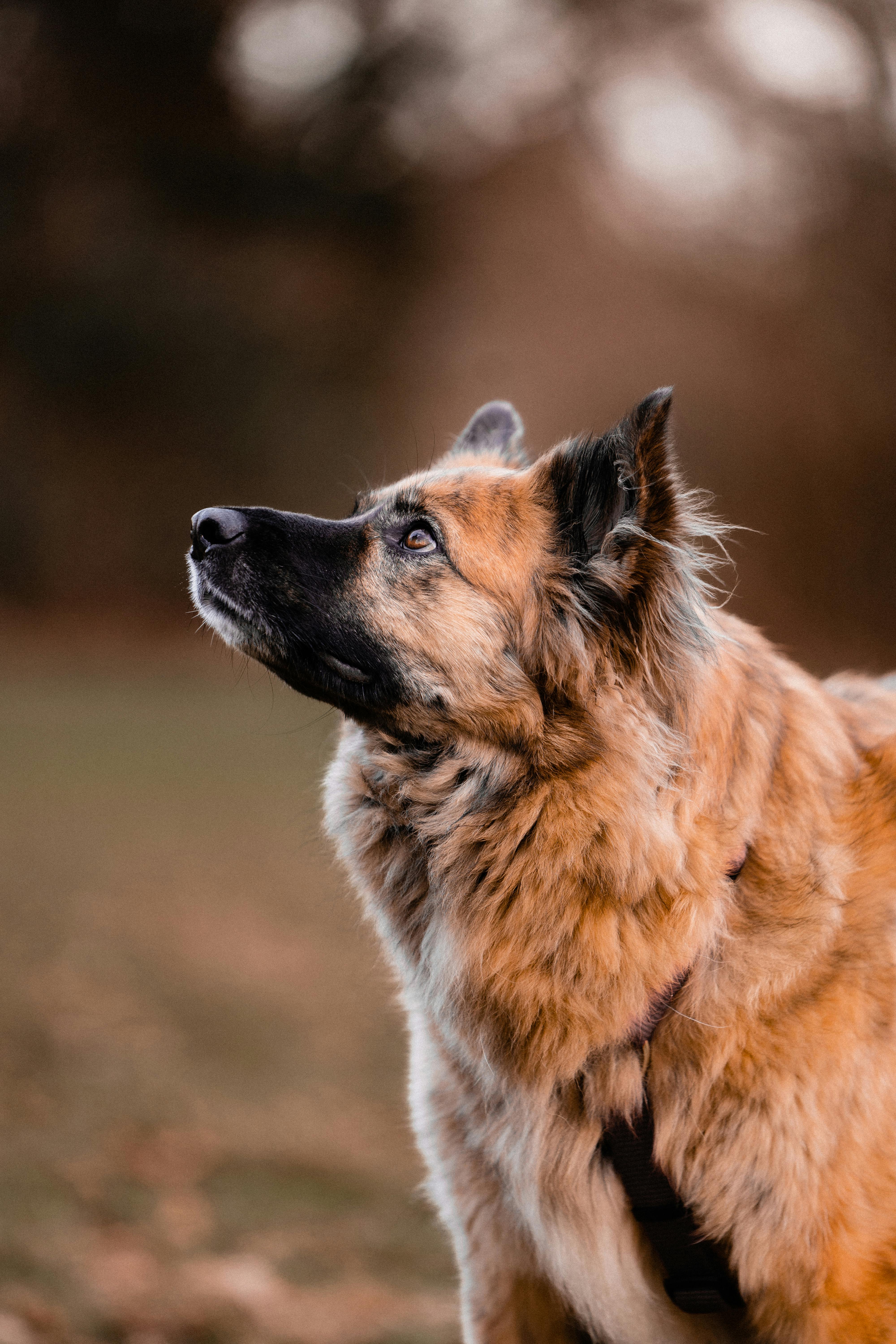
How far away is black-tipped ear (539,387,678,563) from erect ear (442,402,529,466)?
0.53 metres

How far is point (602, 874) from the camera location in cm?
202

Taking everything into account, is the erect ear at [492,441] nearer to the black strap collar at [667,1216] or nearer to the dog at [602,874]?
the dog at [602,874]

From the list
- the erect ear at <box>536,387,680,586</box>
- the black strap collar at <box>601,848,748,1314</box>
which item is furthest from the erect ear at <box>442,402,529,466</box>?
the black strap collar at <box>601,848,748,1314</box>

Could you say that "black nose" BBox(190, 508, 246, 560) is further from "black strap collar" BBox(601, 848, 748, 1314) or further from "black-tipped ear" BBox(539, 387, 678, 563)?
"black strap collar" BBox(601, 848, 748, 1314)

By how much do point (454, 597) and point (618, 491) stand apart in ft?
1.39

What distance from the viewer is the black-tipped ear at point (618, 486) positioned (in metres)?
1.90

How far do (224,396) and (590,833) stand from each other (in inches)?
445

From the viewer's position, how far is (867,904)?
1949 millimetres

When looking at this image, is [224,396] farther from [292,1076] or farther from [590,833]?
[590,833]

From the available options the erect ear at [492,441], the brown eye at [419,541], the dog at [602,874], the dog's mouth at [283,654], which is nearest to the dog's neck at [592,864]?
the dog at [602,874]

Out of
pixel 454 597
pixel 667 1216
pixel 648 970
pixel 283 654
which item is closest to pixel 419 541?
pixel 454 597

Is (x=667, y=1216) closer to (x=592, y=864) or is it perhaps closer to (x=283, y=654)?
(x=592, y=864)

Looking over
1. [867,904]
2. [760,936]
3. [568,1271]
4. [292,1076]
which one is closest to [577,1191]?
[568,1271]

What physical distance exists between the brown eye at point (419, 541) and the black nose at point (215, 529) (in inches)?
14.2
